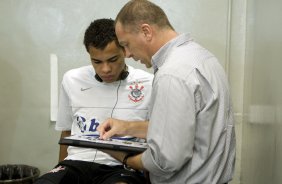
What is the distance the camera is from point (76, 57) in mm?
2506

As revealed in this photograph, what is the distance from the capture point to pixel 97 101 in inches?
66.1

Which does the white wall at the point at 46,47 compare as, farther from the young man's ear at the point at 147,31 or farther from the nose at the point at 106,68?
the young man's ear at the point at 147,31

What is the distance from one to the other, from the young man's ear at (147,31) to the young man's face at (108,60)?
38cm

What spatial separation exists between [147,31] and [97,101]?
0.60 meters

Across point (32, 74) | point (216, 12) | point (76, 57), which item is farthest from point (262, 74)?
point (32, 74)

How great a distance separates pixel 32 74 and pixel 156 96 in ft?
5.72

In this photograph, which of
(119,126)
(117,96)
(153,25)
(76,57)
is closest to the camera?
(153,25)

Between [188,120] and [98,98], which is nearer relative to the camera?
[188,120]

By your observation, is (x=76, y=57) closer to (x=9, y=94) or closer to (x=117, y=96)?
(x=9, y=94)

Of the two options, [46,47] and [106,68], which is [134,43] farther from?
[46,47]

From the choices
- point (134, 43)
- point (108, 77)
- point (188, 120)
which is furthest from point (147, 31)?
point (108, 77)

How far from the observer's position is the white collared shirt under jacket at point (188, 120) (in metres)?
1.03

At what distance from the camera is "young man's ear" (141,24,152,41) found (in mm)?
1207

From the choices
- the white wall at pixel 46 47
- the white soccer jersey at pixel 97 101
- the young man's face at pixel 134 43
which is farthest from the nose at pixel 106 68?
the white wall at pixel 46 47
